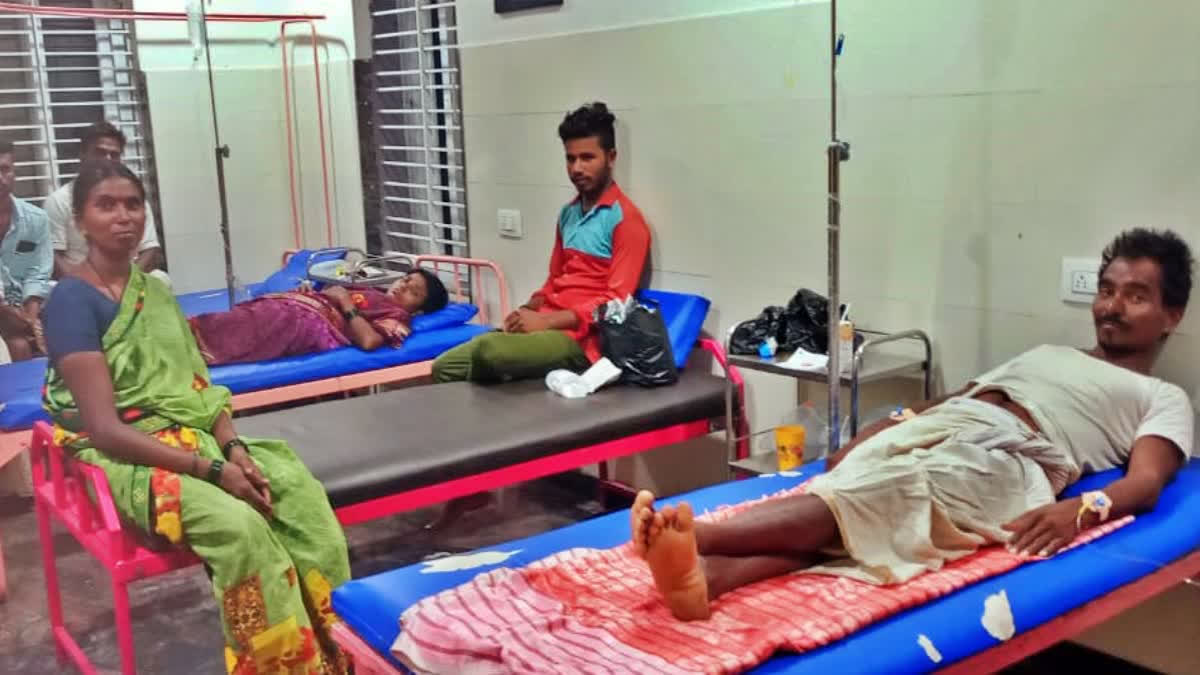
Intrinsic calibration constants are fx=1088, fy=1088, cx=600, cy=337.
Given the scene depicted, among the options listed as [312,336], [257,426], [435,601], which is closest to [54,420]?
[257,426]

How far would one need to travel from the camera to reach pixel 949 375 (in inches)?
106

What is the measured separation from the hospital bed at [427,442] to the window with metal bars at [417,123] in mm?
1162

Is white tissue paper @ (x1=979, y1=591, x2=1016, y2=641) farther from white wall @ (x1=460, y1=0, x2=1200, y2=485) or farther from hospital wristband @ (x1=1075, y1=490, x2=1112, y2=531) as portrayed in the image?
white wall @ (x1=460, y1=0, x2=1200, y2=485)

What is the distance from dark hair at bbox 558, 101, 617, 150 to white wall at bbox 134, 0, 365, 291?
88 centimetres

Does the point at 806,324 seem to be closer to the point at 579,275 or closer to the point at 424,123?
the point at 579,275

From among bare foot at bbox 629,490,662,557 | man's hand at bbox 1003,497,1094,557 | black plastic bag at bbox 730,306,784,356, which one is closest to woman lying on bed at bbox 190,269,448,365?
black plastic bag at bbox 730,306,784,356

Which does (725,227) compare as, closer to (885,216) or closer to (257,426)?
(885,216)

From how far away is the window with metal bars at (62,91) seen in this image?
2072 mm

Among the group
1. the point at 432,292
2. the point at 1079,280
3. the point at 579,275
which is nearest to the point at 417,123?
the point at 432,292

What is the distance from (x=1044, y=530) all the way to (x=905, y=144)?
1.13 m

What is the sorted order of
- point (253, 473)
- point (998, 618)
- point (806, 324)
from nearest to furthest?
point (998, 618) → point (253, 473) → point (806, 324)

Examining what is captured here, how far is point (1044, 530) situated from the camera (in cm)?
196

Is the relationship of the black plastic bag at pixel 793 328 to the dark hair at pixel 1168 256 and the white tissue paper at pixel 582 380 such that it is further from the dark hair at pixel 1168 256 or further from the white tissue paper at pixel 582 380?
the dark hair at pixel 1168 256

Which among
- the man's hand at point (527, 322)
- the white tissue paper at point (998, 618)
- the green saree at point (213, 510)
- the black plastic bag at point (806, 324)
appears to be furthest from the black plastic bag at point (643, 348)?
the white tissue paper at point (998, 618)
